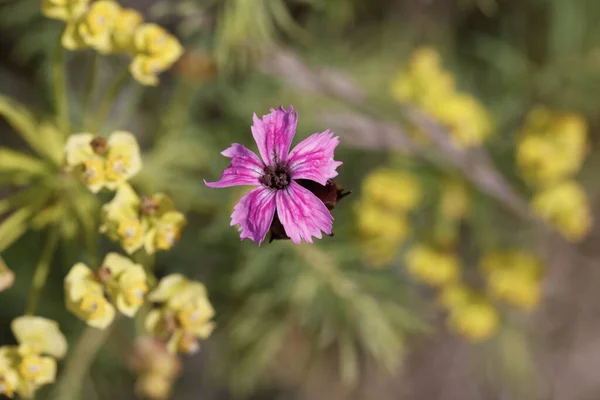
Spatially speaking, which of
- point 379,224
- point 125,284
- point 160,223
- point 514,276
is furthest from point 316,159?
point 514,276

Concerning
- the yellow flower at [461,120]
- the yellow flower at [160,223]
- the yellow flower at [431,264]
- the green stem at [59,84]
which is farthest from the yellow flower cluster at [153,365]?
the yellow flower at [461,120]

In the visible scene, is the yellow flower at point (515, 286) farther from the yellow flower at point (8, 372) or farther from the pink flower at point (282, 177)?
the yellow flower at point (8, 372)

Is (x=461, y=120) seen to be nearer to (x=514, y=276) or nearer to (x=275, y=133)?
(x=514, y=276)

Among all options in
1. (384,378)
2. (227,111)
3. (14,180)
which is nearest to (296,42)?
(227,111)

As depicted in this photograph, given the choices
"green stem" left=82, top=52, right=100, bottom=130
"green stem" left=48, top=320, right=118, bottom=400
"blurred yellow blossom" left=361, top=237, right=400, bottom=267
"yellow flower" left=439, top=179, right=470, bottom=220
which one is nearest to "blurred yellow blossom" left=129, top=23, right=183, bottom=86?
"green stem" left=82, top=52, right=100, bottom=130

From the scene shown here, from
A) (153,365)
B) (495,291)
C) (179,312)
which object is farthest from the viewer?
(495,291)

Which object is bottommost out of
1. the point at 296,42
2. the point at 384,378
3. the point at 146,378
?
the point at 146,378

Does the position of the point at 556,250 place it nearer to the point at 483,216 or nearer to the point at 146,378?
the point at 483,216
